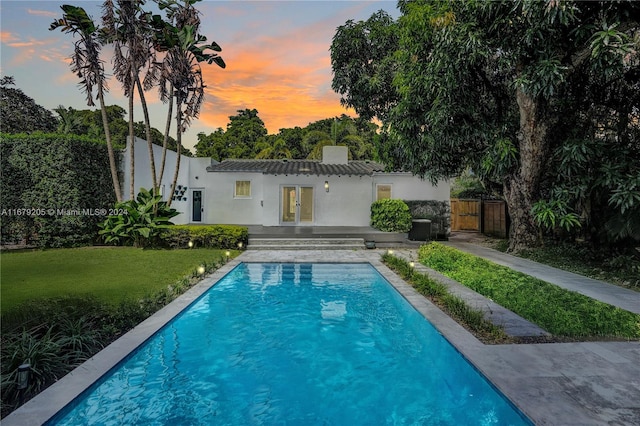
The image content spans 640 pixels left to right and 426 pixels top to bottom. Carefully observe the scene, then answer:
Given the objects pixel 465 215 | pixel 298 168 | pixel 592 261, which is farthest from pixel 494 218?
pixel 298 168

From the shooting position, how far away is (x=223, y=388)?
3.74 meters

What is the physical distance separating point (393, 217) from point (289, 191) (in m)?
5.73

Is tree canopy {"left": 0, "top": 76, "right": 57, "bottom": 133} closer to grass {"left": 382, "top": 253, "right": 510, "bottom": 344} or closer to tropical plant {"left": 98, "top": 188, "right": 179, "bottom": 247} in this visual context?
tropical plant {"left": 98, "top": 188, "right": 179, "bottom": 247}

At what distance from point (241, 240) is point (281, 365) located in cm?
940

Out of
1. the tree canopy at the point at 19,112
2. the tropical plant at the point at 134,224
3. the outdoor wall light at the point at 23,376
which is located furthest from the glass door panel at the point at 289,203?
the tree canopy at the point at 19,112

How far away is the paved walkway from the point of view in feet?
20.5

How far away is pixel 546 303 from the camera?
6184 millimetres

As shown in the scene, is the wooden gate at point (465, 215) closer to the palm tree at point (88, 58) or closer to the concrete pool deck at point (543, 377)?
the concrete pool deck at point (543, 377)

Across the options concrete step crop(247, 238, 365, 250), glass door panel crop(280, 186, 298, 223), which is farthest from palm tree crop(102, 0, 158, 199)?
glass door panel crop(280, 186, 298, 223)

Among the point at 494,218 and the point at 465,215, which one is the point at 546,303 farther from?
the point at 465,215

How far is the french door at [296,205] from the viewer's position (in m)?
17.5

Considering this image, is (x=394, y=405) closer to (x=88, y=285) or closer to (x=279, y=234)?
(x=88, y=285)

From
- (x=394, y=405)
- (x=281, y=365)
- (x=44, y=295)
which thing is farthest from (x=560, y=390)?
(x=44, y=295)

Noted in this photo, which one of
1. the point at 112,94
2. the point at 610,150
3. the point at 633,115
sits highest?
the point at 112,94
